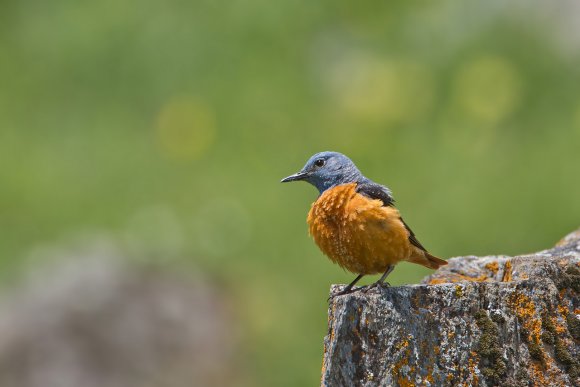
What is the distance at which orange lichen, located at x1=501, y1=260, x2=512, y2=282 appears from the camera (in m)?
6.34

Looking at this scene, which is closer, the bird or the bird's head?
the bird

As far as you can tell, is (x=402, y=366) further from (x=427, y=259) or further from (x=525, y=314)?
(x=427, y=259)

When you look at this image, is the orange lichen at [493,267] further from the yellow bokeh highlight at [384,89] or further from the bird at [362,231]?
the yellow bokeh highlight at [384,89]

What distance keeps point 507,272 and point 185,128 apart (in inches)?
366

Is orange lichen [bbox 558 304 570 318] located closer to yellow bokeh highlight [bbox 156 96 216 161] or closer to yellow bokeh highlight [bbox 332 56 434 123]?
yellow bokeh highlight [bbox 332 56 434 123]

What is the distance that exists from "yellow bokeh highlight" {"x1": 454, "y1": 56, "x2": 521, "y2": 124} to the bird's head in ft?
20.9

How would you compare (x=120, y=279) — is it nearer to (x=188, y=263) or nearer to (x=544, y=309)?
(x=188, y=263)

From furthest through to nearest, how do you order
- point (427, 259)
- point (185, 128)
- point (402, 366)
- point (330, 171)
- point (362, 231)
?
1. point (185, 128)
2. point (330, 171)
3. point (427, 259)
4. point (362, 231)
5. point (402, 366)

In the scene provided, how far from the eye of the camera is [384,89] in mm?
14633

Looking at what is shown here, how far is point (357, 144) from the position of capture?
13914 mm

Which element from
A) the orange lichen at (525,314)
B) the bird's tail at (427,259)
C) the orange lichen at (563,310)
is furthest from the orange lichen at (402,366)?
the bird's tail at (427,259)

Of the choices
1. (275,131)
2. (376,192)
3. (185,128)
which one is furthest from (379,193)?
(185,128)

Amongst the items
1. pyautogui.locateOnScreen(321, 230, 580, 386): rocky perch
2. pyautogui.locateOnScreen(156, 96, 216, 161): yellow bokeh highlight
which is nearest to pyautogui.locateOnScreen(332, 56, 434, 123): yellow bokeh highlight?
pyautogui.locateOnScreen(156, 96, 216, 161): yellow bokeh highlight

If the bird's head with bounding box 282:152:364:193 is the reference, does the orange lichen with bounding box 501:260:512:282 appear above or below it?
below
